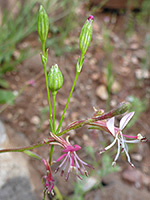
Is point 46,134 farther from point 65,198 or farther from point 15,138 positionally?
point 65,198

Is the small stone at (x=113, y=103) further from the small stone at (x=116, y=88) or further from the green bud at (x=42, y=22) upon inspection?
the green bud at (x=42, y=22)

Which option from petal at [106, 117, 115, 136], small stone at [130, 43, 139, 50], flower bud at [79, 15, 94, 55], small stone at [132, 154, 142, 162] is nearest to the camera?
petal at [106, 117, 115, 136]

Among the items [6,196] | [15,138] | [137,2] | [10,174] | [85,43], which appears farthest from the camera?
[137,2]

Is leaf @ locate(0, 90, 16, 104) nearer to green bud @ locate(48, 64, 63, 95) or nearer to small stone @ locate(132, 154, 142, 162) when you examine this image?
small stone @ locate(132, 154, 142, 162)

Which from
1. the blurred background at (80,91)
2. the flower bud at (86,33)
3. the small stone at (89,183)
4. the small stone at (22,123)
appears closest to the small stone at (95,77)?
the blurred background at (80,91)

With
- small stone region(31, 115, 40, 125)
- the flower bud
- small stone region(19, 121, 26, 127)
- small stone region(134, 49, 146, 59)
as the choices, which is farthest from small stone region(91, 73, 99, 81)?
the flower bud

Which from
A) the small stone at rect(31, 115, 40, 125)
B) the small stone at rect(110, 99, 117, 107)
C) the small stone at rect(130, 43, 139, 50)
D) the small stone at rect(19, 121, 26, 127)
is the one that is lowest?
the small stone at rect(110, 99, 117, 107)

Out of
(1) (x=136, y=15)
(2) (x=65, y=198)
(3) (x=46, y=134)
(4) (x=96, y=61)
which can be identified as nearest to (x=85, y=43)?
(2) (x=65, y=198)
